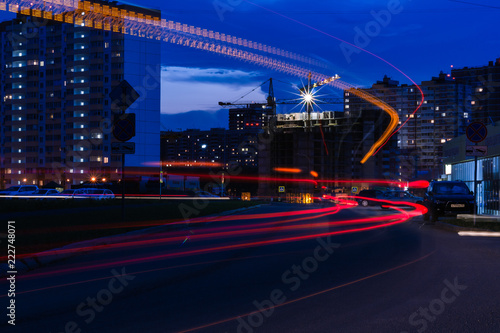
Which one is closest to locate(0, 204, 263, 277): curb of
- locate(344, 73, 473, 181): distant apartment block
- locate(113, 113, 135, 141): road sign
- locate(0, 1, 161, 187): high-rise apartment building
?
locate(113, 113, 135, 141): road sign

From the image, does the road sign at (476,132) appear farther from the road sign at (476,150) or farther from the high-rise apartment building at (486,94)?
the high-rise apartment building at (486,94)

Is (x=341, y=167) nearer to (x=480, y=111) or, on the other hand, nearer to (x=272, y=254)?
(x=480, y=111)

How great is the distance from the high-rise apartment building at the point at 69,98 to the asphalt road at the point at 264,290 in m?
93.9

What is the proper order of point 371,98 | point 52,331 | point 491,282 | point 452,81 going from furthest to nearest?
1. point 371,98
2. point 452,81
3. point 491,282
4. point 52,331

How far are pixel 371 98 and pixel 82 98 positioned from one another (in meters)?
111

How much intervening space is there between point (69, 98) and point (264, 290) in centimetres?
11232

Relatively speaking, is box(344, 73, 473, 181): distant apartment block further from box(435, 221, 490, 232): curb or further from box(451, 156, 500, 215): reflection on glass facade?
box(435, 221, 490, 232): curb

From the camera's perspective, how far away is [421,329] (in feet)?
19.7

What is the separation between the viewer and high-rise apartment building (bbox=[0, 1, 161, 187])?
10850 centimetres

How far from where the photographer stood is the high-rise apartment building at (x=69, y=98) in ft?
356

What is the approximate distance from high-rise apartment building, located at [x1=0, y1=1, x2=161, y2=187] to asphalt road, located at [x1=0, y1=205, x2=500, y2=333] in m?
Result: 93.9

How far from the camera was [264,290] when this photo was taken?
8.24m

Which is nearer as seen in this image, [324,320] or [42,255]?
[324,320]

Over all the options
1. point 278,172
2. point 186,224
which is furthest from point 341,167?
point 186,224
